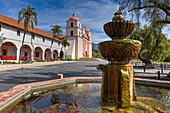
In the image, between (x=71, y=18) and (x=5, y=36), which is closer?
(x=5, y=36)

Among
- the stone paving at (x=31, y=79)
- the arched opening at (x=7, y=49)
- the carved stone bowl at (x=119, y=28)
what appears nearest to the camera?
the carved stone bowl at (x=119, y=28)

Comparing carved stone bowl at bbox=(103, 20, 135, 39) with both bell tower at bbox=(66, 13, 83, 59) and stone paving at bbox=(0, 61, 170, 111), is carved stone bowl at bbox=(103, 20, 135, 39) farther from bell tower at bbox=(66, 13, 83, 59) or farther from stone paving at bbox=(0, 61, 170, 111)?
bell tower at bbox=(66, 13, 83, 59)

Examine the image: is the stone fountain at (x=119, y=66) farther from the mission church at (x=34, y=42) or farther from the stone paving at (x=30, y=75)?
the mission church at (x=34, y=42)

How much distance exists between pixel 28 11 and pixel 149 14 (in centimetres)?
1967

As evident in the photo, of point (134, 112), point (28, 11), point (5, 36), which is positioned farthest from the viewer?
point (28, 11)

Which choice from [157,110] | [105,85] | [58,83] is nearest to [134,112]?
[157,110]

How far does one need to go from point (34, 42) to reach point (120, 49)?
25584mm

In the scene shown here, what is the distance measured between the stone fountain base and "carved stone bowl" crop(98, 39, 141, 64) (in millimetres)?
198

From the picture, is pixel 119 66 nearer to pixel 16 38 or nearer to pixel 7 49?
pixel 16 38

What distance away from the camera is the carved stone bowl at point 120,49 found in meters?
2.88

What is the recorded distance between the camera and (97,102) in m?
3.28

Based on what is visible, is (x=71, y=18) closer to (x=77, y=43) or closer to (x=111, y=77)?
(x=77, y=43)

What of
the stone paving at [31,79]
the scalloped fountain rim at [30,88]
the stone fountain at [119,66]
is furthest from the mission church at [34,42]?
the stone fountain at [119,66]

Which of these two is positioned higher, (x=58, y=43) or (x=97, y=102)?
(x=58, y=43)
